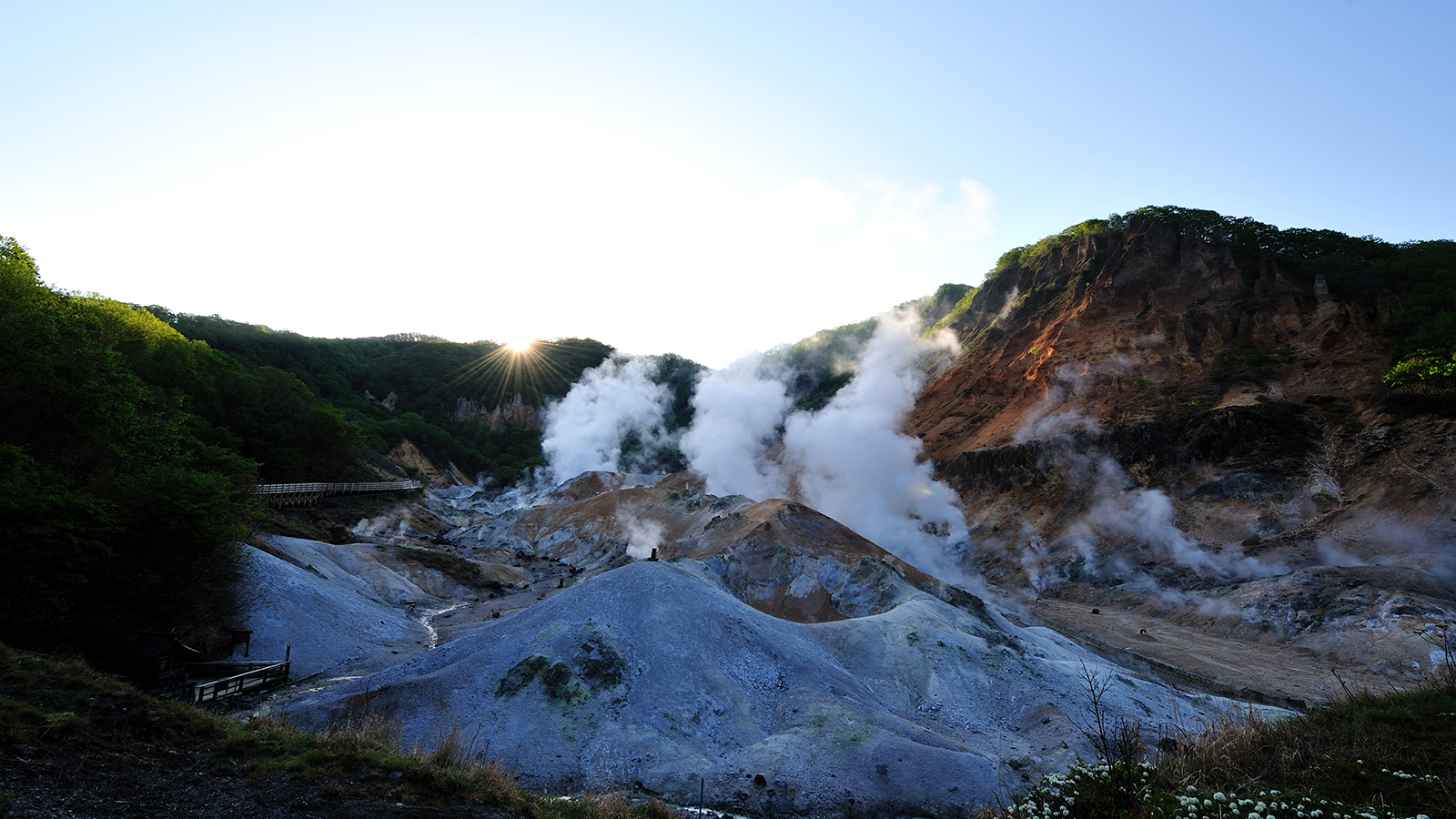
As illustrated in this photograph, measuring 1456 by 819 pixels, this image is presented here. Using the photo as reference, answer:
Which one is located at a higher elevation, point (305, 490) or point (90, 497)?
point (90, 497)

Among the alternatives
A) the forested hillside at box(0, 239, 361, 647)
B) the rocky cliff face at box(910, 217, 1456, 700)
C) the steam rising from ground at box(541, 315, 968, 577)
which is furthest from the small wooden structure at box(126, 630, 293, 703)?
the rocky cliff face at box(910, 217, 1456, 700)

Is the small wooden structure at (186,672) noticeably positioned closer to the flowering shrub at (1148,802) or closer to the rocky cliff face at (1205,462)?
the flowering shrub at (1148,802)

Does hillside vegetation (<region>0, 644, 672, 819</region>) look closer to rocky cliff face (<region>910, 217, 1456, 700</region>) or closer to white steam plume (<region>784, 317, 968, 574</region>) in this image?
rocky cliff face (<region>910, 217, 1456, 700</region>)

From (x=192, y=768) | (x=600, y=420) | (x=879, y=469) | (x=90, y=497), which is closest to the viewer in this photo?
(x=192, y=768)

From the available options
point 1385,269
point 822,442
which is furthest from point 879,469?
point 1385,269

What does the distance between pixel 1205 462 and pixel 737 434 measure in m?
59.1

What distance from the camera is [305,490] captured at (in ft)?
188

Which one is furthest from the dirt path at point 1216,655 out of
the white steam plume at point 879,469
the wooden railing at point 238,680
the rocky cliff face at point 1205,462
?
the wooden railing at point 238,680

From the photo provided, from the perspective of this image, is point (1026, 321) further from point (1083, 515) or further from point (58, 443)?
point (58, 443)

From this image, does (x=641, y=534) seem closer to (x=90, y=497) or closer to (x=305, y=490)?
(x=305, y=490)

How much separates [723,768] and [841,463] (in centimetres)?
5561

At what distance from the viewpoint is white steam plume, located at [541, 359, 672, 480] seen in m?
118

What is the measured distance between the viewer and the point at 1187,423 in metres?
53.8

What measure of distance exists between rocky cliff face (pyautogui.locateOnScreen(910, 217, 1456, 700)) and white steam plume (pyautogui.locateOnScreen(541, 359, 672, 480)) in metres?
63.4
